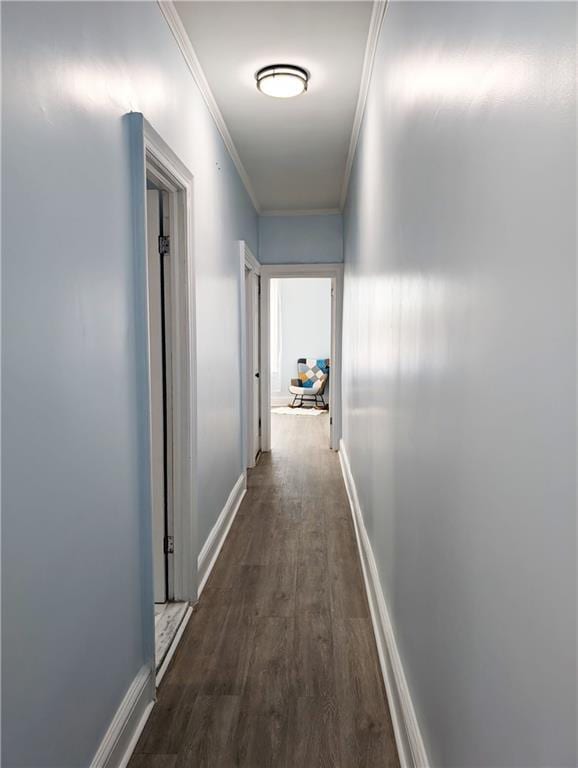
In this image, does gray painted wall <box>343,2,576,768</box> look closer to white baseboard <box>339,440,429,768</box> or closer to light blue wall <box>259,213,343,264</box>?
white baseboard <box>339,440,429,768</box>

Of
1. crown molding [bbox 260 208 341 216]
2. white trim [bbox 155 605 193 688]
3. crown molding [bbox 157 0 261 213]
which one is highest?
crown molding [bbox 260 208 341 216]

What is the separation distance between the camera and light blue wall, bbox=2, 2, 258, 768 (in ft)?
3.75

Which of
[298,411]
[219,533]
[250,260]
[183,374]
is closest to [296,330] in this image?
[298,411]

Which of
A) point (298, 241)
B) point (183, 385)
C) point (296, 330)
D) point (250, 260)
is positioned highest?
point (298, 241)

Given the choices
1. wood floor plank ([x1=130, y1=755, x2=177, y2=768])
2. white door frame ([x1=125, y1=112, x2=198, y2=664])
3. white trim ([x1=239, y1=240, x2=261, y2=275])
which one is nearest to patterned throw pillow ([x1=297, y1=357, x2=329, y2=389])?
white trim ([x1=239, y1=240, x2=261, y2=275])

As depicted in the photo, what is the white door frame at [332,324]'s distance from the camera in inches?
239

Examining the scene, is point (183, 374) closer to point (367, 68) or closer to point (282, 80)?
point (282, 80)

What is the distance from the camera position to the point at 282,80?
2922mm

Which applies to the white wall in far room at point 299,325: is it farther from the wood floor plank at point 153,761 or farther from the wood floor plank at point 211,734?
the wood floor plank at point 153,761

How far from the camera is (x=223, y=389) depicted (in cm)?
373

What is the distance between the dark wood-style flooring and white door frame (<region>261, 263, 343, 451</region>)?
98.1 inches

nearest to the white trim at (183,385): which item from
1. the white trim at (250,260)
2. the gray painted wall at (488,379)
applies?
the gray painted wall at (488,379)

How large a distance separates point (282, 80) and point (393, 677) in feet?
9.27

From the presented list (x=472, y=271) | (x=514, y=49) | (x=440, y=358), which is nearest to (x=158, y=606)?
(x=440, y=358)
